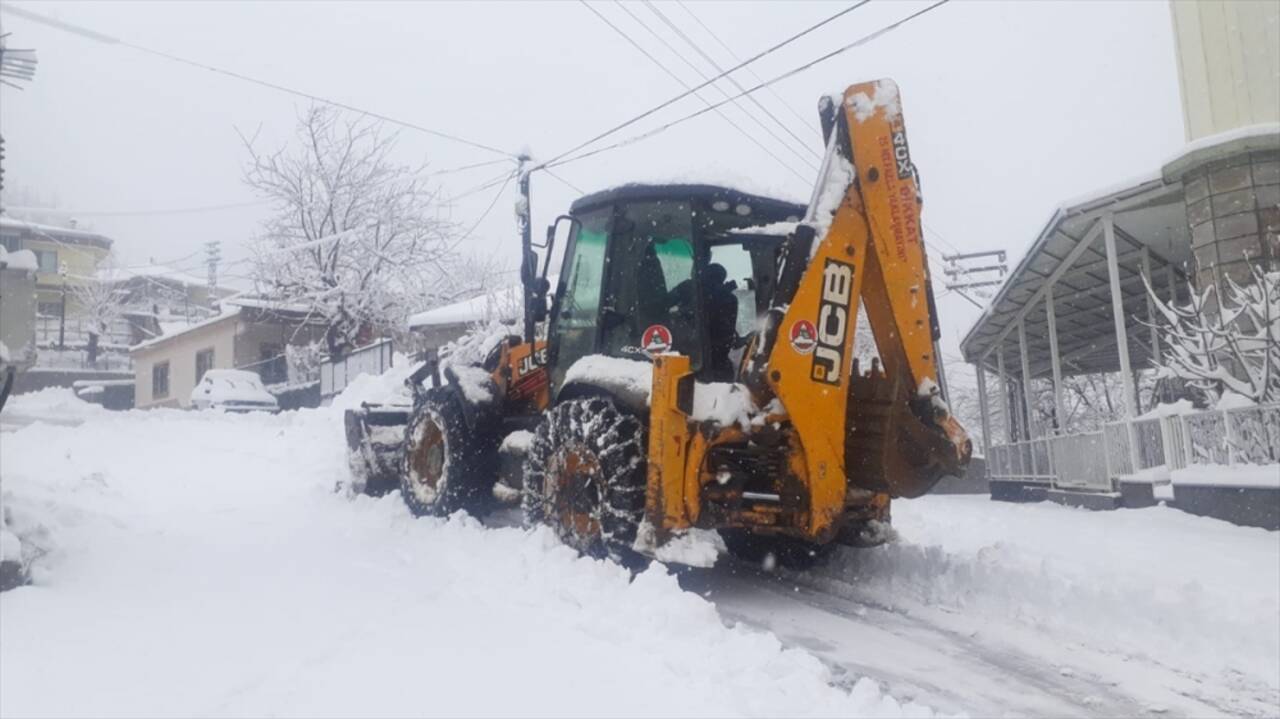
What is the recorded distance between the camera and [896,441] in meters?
4.93

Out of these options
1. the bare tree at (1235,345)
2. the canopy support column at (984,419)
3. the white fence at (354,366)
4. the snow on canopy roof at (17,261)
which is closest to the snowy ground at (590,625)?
the snow on canopy roof at (17,261)

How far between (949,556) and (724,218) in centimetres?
261

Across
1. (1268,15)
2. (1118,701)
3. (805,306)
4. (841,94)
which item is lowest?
(1118,701)

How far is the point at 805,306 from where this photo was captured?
470 centimetres

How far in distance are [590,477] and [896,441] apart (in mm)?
1814

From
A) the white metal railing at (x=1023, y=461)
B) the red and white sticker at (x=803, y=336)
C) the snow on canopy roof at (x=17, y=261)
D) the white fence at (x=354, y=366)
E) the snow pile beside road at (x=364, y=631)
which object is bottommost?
the snow pile beside road at (x=364, y=631)

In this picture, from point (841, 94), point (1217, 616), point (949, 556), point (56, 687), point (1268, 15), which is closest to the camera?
point (56, 687)

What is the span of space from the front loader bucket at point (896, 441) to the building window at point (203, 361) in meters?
30.9

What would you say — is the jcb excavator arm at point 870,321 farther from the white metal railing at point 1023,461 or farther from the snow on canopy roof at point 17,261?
the white metal railing at point 1023,461

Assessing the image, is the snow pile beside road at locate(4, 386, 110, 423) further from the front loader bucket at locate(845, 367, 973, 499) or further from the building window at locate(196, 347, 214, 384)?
the front loader bucket at locate(845, 367, 973, 499)

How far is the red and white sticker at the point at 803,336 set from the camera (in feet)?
15.3

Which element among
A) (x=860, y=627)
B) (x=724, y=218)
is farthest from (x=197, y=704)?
(x=724, y=218)

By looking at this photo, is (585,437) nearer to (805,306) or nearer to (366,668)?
(805,306)

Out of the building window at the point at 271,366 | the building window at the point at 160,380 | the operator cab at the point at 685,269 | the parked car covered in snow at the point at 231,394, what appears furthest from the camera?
the building window at the point at 160,380
